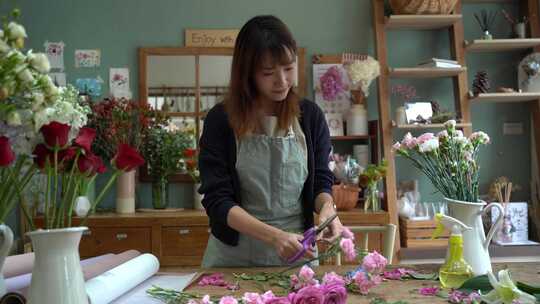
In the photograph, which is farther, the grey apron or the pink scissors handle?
the grey apron

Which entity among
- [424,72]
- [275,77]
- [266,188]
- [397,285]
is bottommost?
[397,285]

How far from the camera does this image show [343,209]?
286cm

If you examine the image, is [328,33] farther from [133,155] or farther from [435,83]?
[133,155]

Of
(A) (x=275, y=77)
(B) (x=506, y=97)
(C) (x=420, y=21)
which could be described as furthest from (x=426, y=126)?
(A) (x=275, y=77)

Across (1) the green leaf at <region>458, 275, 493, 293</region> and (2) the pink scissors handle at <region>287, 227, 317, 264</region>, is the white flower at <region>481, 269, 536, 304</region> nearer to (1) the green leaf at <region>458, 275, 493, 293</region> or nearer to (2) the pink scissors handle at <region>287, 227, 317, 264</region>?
(1) the green leaf at <region>458, 275, 493, 293</region>

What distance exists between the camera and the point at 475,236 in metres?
1.23

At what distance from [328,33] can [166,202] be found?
5.02 ft

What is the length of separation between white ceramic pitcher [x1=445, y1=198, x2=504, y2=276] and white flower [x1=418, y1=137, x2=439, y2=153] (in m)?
0.15

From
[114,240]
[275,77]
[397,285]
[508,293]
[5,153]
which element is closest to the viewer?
[5,153]

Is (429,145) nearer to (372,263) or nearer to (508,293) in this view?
(372,263)

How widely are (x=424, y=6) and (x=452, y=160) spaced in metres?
→ 1.88

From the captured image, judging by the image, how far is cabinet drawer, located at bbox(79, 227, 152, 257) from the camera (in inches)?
106

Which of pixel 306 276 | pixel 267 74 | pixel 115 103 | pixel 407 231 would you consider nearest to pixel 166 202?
pixel 115 103

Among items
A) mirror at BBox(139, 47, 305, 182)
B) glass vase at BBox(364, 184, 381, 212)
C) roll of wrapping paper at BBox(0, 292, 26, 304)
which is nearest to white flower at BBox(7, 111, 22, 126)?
roll of wrapping paper at BBox(0, 292, 26, 304)
